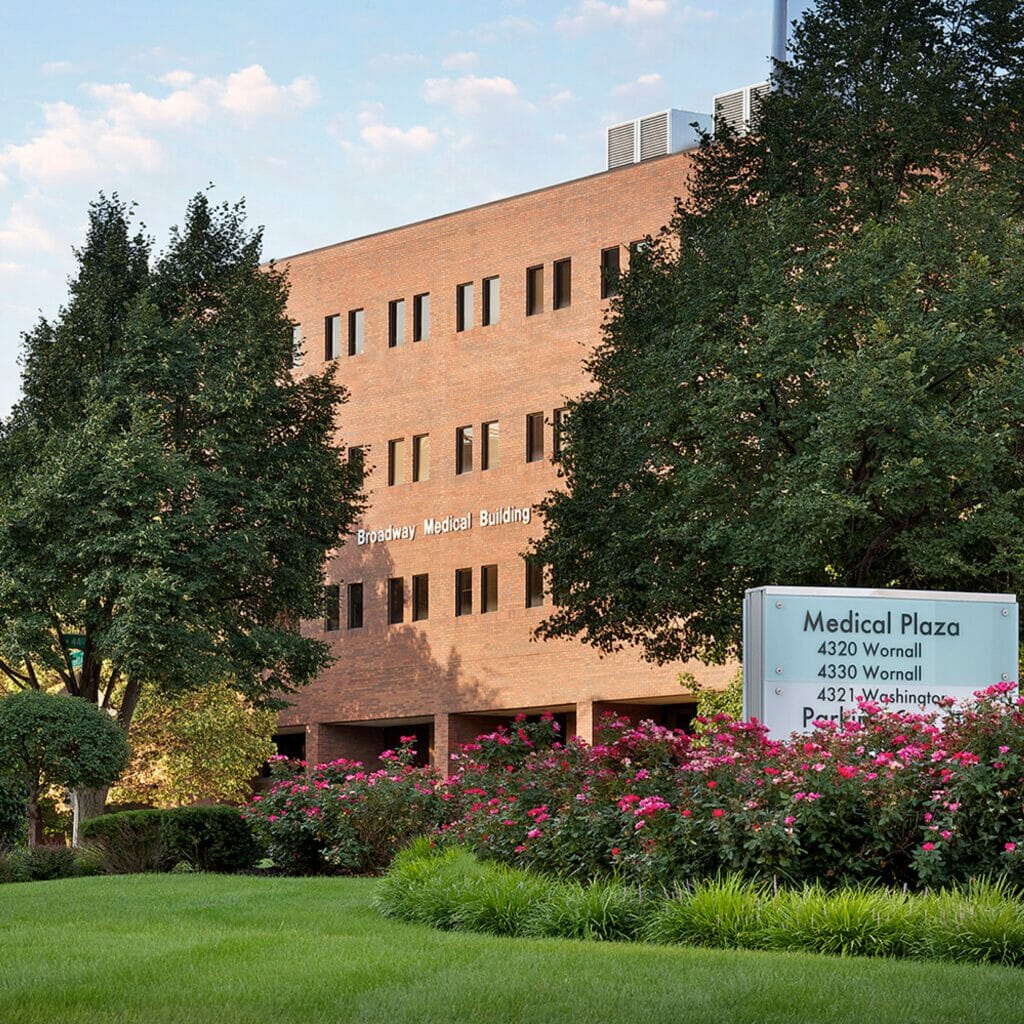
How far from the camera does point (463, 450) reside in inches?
2106

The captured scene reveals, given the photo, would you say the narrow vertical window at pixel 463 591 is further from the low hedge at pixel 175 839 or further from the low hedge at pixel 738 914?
the low hedge at pixel 738 914

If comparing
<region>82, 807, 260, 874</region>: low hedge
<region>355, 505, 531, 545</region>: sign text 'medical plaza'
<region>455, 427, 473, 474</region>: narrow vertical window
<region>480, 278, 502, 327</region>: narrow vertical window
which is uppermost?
<region>480, 278, 502, 327</region>: narrow vertical window

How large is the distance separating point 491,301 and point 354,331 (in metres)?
6.37

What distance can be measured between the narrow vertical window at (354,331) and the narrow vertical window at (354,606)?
25.3 ft

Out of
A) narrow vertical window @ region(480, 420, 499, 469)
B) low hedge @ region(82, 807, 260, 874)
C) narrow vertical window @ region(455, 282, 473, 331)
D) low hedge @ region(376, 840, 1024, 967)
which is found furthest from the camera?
narrow vertical window @ region(455, 282, 473, 331)

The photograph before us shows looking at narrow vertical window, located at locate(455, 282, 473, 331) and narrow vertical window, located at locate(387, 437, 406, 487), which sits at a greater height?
narrow vertical window, located at locate(455, 282, 473, 331)

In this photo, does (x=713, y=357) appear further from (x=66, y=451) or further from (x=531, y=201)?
(x=531, y=201)

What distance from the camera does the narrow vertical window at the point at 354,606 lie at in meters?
56.6

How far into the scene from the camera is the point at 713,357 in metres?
26.0

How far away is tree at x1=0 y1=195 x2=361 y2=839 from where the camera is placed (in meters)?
29.1

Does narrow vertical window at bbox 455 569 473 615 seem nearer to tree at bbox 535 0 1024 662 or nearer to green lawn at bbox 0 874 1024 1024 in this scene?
tree at bbox 535 0 1024 662

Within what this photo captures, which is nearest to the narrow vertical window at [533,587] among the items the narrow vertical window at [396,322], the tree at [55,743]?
→ the narrow vertical window at [396,322]

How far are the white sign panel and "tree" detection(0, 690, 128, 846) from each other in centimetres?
1126

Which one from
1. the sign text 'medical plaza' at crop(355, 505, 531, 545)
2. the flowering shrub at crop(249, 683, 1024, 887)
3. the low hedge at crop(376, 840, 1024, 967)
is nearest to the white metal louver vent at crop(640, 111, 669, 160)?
the sign text 'medical plaza' at crop(355, 505, 531, 545)
